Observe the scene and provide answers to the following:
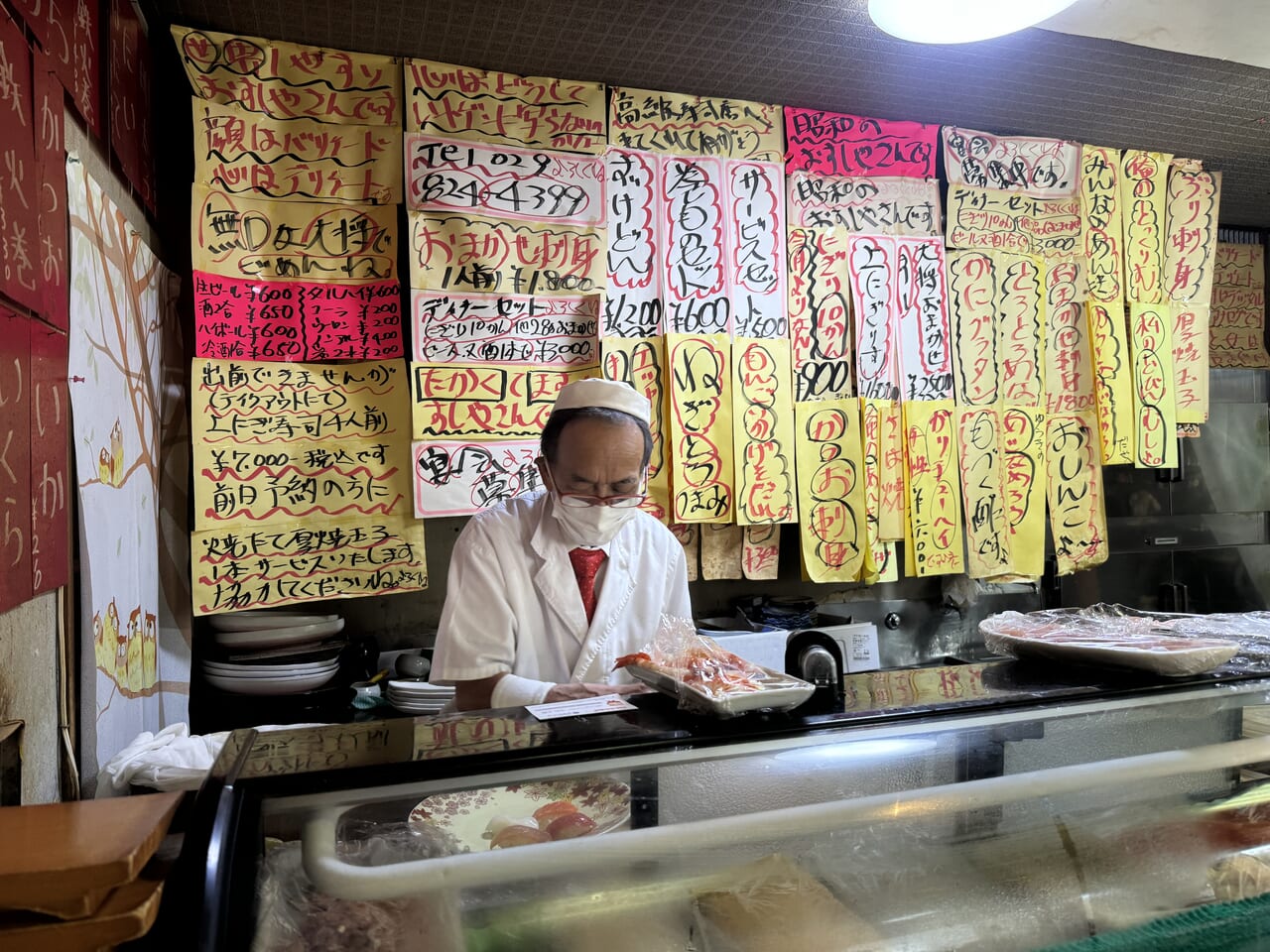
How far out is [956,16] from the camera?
2.24 metres

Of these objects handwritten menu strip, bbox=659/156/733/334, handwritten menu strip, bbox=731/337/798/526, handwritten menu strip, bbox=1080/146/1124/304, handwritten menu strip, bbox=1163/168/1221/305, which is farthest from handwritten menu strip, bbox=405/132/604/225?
handwritten menu strip, bbox=1163/168/1221/305

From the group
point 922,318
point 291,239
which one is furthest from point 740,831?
point 922,318

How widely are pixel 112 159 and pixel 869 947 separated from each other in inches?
94.5

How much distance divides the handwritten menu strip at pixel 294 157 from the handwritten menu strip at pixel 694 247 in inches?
39.8

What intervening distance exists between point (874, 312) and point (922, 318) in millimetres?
234

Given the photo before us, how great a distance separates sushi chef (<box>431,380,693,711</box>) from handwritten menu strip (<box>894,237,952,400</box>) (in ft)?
5.96

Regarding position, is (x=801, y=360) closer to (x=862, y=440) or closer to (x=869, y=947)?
(x=862, y=440)

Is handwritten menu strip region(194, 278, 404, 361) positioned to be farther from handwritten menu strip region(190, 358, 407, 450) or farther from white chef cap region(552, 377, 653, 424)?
white chef cap region(552, 377, 653, 424)

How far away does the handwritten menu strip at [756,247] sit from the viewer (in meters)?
3.38

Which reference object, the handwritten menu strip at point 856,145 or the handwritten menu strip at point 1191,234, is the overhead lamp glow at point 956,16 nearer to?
the handwritten menu strip at point 856,145

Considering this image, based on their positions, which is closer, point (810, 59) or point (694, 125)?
point (810, 59)

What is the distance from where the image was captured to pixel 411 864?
0.93 m

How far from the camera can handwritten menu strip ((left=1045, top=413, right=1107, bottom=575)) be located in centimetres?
386

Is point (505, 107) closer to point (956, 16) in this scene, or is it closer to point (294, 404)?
point (294, 404)
